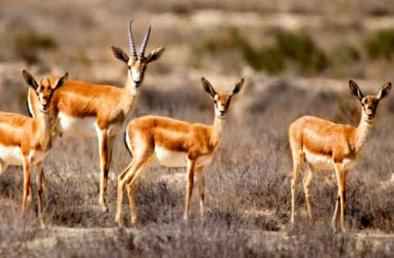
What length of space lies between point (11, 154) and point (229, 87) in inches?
659

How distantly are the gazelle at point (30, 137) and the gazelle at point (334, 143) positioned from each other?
3128 mm

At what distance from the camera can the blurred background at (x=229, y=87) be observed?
15.1 m

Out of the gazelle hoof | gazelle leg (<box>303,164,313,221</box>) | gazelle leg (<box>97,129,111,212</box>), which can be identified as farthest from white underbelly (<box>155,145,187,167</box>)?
gazelle leg (<box>303,164,313,221</box>)

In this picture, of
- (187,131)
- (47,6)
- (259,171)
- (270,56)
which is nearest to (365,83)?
(270,56)

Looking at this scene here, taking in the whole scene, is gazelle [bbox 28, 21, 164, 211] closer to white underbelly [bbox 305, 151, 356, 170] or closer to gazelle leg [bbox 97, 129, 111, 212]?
gazelle leg [bbox 97, 129, 111, 212]

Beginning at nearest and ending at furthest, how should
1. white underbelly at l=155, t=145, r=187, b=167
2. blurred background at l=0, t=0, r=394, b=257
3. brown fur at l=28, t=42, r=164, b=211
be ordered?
white underbelly at l=155, t=145, r=187, b=167 → blurred background at l=0, t=0, r=394, b=257 → brown fur at l=28, t=42, r=164, b=211

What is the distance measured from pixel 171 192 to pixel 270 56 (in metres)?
22.2

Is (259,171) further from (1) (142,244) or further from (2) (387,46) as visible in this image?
(2) (387,46)

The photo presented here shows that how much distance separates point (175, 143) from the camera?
14836 mm

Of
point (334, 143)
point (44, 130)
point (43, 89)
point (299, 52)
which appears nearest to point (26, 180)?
point (44, 130)

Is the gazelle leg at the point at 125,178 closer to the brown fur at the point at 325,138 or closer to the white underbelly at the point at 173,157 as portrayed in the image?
the white underbelly at the point at 173,157

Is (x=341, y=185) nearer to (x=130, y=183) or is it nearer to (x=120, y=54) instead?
(x=130, y=183)

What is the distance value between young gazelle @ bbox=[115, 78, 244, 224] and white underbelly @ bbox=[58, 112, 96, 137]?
170 cm

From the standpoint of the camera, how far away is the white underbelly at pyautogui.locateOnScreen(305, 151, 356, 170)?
15.1 metres
